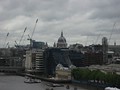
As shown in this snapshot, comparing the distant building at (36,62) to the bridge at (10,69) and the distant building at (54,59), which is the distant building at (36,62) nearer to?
the bridge at (10,69)

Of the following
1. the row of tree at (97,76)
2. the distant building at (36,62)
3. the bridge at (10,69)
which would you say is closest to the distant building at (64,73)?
the row of tree at (97,76)

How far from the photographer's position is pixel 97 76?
2169 inches

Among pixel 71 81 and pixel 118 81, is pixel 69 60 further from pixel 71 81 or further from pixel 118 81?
pixel 118 81

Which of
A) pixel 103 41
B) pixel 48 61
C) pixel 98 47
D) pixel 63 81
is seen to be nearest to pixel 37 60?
pixel 48 61

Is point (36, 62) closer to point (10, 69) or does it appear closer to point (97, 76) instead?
point (10, 69)

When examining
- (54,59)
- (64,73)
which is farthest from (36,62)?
(64,73)

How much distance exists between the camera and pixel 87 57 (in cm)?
9756

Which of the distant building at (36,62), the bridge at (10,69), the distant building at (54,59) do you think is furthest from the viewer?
the bridge at (10,69)

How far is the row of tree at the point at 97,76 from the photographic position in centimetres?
4941

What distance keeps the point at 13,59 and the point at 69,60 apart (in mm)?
44850

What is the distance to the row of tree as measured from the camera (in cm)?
4941

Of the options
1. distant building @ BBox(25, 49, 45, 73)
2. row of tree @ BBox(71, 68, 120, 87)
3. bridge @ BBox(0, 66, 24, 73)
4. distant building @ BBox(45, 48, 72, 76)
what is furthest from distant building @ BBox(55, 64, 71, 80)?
bridge @ BBox(0, 66, 24, 73)

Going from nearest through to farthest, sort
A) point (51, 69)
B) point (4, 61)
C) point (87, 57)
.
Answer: point (51, 69) < point (87, 57) < point (4, 61)

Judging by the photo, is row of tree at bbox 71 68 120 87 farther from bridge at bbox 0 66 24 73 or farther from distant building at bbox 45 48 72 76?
bridge at bbox 0 66 24 73
